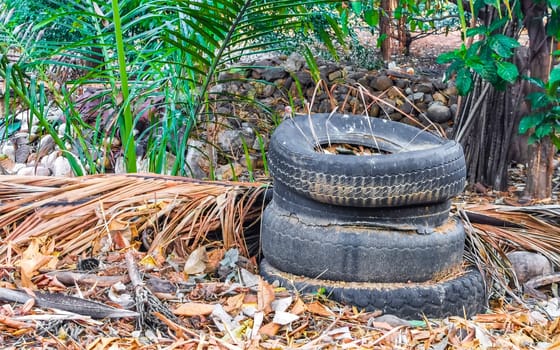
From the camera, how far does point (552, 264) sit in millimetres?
2924

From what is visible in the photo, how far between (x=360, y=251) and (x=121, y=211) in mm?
1043

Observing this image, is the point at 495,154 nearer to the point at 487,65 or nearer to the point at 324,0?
the point at 487,65

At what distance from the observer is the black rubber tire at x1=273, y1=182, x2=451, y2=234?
7.97 feet

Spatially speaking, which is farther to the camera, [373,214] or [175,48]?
[175,48]

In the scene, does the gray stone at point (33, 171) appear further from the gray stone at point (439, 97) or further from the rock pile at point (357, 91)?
the gray stone at point (439, 97)

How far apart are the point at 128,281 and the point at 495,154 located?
117 inches

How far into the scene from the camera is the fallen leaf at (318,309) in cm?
227

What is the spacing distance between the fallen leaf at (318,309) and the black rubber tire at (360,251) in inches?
5.7

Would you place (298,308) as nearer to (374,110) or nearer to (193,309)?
(193,309)

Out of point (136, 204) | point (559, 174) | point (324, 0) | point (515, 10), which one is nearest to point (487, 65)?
point (515, 10)

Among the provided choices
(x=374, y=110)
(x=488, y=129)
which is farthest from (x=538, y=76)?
(x=374, y=110)

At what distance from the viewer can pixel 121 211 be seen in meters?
2.87

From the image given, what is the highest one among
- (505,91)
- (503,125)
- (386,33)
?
(386,33)

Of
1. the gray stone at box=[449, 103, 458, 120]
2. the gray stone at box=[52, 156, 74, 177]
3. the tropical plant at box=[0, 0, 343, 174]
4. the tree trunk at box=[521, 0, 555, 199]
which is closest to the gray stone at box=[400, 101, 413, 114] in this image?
the gray stone at box=[449, 103, 458, 120]
